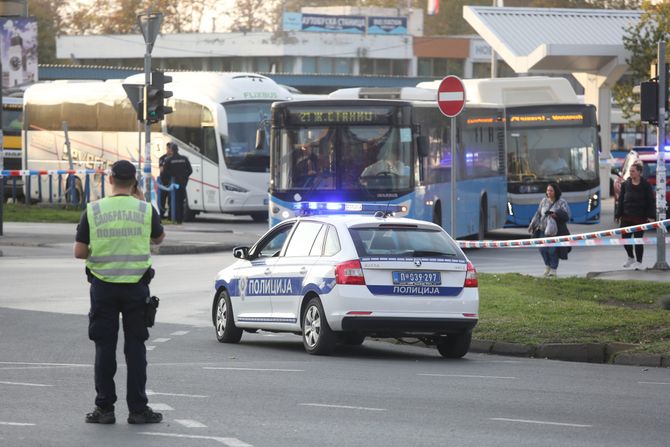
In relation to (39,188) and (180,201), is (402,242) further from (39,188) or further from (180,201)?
(39,188)

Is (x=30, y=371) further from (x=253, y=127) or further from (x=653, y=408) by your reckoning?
(x=253, y=127)

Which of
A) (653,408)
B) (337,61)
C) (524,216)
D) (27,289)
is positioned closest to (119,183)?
(653,408)

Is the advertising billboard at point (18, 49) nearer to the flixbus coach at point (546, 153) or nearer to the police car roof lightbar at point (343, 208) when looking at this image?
the police car roof lightbar at point (343, 208)

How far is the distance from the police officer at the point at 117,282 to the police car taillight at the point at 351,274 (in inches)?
190

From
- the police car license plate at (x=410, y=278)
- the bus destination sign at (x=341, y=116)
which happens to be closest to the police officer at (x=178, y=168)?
the bus destination sign at (x=341, y=116)

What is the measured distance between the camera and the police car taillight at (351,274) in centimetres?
1525

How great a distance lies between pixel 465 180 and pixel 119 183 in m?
22.1

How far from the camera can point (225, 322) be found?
17.1 m

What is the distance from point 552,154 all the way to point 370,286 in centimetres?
2241

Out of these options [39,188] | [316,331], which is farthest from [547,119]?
[316,331]

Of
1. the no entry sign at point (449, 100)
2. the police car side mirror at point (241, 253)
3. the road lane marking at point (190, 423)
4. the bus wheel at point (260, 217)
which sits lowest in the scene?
the bus wheel at point (260, 217)

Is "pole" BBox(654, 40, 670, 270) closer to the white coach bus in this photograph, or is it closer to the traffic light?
the traffic light

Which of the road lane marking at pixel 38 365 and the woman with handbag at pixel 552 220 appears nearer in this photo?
the road lane marking at pixel 38 365

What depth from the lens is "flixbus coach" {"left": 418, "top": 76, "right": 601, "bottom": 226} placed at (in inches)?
1452
